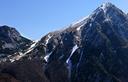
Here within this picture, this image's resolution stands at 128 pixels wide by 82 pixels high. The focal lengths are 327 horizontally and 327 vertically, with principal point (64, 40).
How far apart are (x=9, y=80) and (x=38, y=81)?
39.2m

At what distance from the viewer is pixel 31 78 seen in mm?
178750

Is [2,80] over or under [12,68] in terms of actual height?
under

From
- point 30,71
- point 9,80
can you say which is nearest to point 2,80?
point 9,80

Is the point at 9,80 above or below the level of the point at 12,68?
below

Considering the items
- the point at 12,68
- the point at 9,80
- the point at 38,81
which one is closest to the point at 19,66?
the point at 12,68

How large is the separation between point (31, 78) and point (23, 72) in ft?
20.5

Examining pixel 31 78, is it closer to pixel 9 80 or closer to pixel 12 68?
pixel 12 68

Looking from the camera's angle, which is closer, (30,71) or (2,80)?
(2,80)

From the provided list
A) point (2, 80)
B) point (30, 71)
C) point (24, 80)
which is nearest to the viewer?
point (2, 80)

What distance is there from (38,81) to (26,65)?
1803 cm

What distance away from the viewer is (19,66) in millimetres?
190375

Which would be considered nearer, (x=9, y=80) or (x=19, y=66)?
(x=9, y=80)

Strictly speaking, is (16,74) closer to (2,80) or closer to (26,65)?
(26,65)

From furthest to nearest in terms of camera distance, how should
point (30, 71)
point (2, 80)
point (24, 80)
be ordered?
point (30, 71) < point (24, 80) < point (2, 80)
